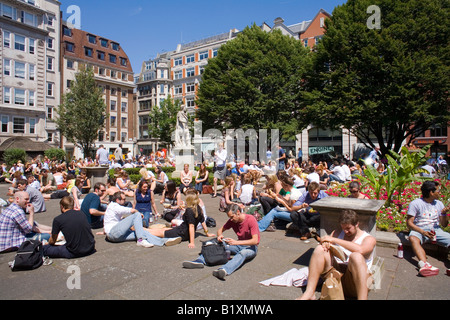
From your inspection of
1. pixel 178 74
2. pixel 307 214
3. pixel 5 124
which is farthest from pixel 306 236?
pixel 178 74

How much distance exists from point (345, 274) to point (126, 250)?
4.28 metres

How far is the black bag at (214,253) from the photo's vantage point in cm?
542

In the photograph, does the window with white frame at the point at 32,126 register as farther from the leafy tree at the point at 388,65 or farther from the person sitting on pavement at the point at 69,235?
the person sitting on pavement at the point at 69,235

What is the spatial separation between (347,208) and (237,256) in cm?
196

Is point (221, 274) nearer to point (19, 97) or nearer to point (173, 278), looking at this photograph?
point (173, 278)

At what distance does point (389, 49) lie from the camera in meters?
21.4

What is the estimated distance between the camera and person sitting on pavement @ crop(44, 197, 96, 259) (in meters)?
5.73

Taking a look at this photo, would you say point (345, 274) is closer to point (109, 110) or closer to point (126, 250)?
point (126, 250)

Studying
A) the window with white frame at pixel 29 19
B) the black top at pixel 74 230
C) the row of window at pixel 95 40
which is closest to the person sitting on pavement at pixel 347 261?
the black top at pixel 74 230

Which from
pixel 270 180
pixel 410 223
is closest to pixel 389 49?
pixel 270 180

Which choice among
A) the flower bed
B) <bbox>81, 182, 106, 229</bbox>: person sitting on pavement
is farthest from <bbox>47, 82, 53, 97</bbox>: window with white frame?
the flower bed

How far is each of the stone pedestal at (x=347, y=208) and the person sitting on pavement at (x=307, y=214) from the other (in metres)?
1.40

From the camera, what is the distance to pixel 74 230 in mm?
5805
